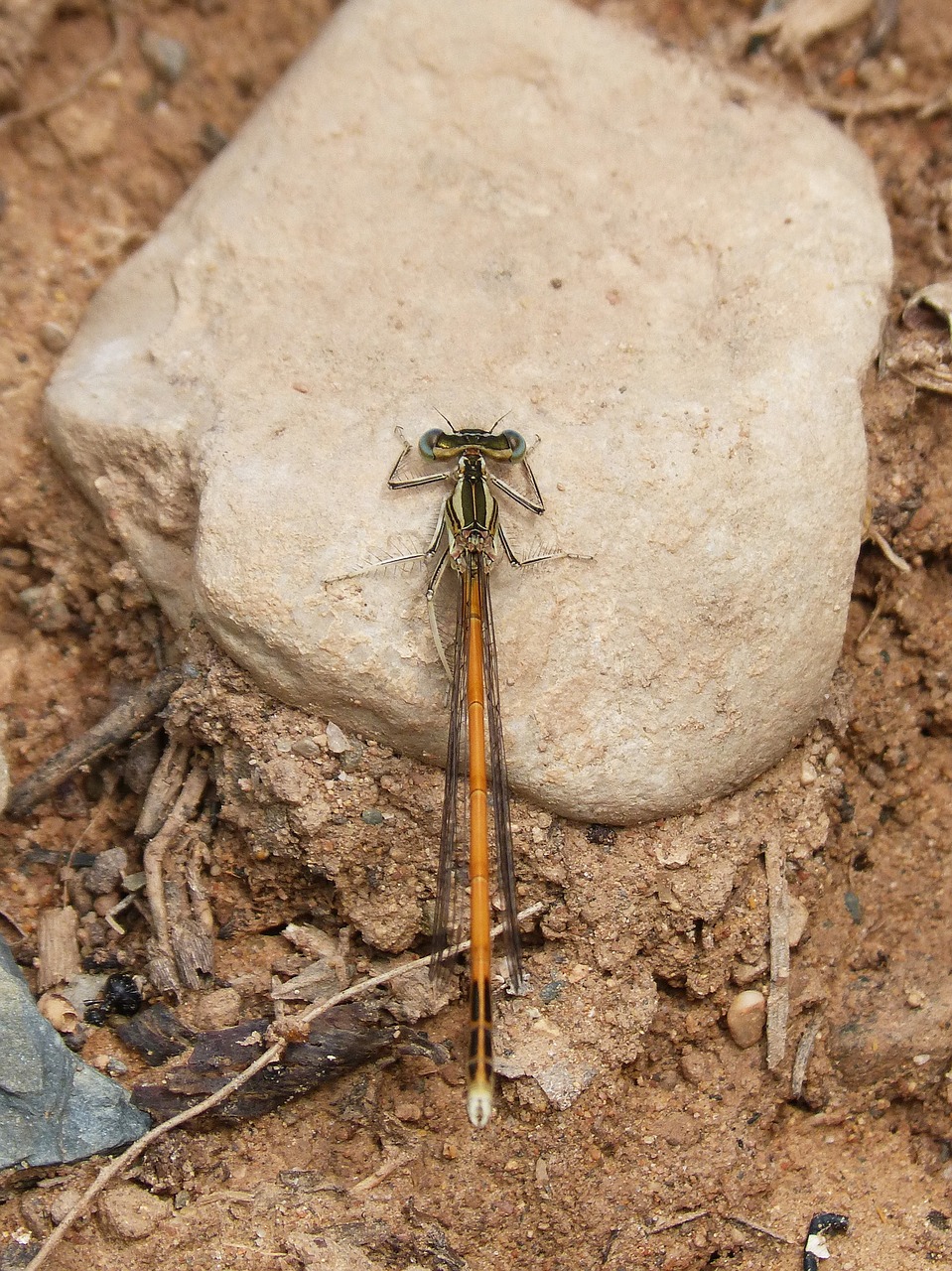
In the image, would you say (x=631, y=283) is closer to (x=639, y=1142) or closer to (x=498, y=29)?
(x=498, y=29)

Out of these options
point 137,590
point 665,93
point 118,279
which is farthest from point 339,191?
point 137,590

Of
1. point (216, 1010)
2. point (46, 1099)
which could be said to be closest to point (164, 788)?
point (216, 1010)

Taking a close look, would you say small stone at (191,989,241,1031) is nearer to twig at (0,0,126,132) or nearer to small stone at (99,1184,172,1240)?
small stone at (99,1184,172,1240)

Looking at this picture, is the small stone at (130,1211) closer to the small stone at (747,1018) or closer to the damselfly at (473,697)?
the damselfly at (473,697)

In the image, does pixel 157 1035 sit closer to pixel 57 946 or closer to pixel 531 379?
pixel 57 946

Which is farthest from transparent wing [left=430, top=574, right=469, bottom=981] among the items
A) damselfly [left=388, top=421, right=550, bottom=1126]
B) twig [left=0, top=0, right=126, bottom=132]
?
twig [left=0, top=0, right=126, bottom=132]

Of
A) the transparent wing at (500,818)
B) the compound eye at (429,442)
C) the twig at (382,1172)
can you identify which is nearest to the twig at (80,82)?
the compound eye at (429,442)
